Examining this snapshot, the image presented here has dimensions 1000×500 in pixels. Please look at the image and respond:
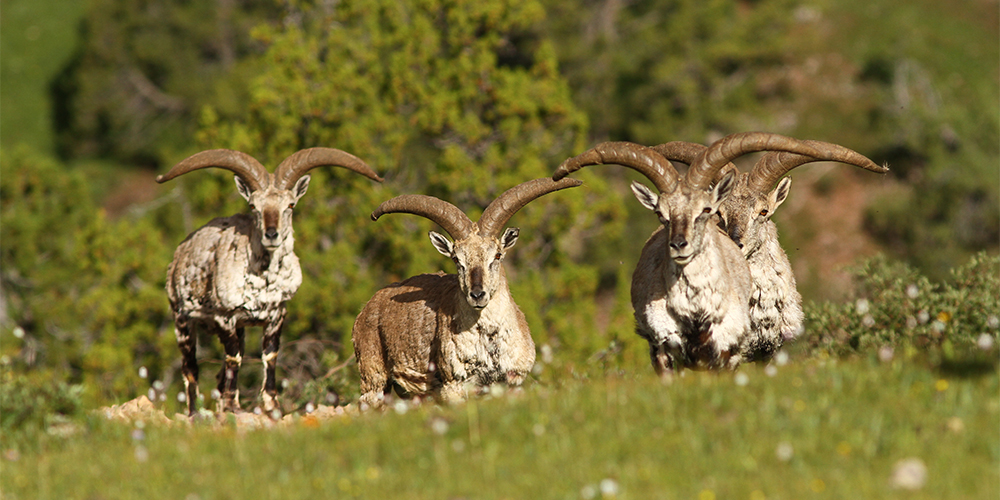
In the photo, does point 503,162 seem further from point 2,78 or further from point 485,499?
point 2,78

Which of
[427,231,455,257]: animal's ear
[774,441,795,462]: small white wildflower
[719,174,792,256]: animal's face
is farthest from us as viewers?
[719,174,792,256]: animal's face

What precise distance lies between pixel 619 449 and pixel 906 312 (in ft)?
25.8

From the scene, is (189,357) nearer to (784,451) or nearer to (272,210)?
(272,210)

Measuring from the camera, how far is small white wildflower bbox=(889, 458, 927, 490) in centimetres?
655


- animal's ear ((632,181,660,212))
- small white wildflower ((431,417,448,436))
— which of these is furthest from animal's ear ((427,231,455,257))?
small white wildflower ((431,417,448,436))

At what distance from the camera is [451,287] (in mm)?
13016

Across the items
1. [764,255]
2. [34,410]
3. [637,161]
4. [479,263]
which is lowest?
[34,410]

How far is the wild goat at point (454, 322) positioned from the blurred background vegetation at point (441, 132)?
193cm

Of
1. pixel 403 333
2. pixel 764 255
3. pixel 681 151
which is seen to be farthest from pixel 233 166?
pixel 764 255

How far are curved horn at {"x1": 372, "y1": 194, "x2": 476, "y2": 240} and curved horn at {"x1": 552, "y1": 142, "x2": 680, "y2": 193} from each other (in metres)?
1.37

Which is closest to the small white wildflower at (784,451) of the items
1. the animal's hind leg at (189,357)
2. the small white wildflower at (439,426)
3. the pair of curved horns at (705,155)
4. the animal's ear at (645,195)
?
the small white wildflower at (439,426)

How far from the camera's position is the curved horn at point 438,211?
12.5 meters

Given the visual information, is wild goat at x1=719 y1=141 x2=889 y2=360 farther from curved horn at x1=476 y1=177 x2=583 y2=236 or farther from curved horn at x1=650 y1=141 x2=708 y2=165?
curved horn at x1=476 y1=177 x2=583 y2=236

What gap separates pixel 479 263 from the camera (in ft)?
39.2
